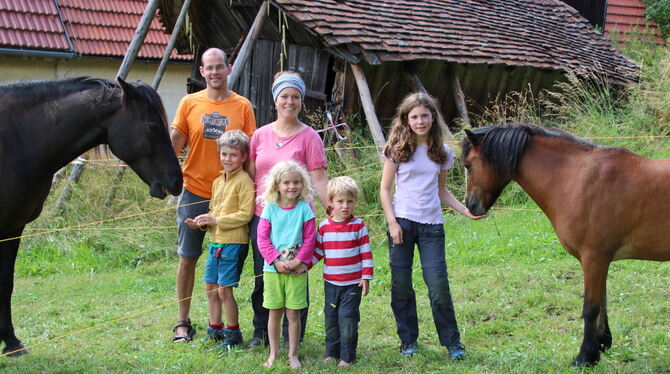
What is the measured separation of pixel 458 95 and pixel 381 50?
230 centimetres

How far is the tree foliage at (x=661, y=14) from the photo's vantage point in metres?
18.7

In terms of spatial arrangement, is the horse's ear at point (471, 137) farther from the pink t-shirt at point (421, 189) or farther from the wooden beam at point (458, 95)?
the wooden beam at point (458, 95)

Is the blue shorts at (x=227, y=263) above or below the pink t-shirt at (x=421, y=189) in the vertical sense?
below

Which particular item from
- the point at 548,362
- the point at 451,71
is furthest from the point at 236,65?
the point at 548,362

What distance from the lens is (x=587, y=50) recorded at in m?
13.8

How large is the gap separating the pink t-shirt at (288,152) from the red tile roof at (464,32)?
4858mm

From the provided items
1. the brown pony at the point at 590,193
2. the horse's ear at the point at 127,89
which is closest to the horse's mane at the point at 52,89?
the horse's ear at the point at 127,89

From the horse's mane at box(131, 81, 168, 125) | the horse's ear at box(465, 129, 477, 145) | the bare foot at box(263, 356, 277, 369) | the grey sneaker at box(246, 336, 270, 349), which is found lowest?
the grey sneaker at box(246, 336, 270, 349)

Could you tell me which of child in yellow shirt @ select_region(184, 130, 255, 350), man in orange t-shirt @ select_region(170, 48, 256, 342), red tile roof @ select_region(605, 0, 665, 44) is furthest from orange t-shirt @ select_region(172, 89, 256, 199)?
red tile roof @ select_region(605, 0, 665, 44)

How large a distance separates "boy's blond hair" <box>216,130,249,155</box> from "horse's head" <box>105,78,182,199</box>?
13.6 inches

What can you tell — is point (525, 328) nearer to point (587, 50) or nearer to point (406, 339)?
point (406, 339)

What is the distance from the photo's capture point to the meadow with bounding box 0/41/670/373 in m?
4.52

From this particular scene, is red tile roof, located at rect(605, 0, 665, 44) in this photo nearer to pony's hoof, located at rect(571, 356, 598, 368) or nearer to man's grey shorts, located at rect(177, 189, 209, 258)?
pony's hoof, located at rect(571, 356, 598, 368)

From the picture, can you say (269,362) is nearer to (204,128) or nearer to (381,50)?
(204,128)
